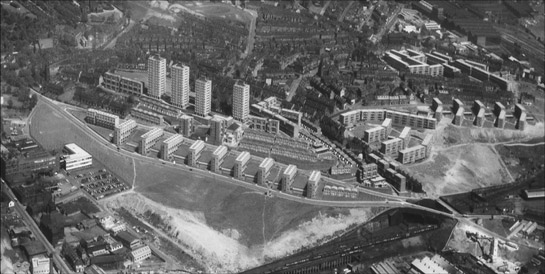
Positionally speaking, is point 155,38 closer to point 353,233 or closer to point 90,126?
point 90,126

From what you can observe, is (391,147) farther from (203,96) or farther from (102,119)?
(102,119)

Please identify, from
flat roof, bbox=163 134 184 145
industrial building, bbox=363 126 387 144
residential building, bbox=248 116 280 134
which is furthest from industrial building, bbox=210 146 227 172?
industrial building, bbox=363 126 387 144

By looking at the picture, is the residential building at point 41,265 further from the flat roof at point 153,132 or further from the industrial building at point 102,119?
the industrial building at point 102,119

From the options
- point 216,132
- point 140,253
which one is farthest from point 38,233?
point 216,132

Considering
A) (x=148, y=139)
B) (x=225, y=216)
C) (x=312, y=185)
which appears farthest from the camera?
(x=148, y=139)

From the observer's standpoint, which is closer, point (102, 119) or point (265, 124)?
point (102, 119)

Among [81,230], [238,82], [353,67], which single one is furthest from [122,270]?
[353,67]

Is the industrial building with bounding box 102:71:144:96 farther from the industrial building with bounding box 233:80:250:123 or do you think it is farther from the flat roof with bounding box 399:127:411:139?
the flat roof with bounding box 399:127:411:139
